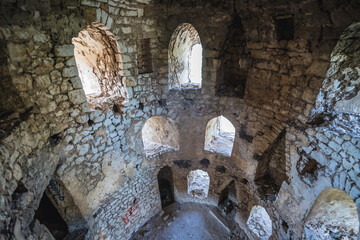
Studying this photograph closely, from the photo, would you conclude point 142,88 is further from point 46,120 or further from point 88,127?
point 46,120

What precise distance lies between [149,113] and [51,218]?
370 centimetres

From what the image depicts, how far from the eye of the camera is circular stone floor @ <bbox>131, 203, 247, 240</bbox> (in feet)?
22.5

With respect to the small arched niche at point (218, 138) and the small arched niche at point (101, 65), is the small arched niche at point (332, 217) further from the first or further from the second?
the small arched niche at point (101, 65)

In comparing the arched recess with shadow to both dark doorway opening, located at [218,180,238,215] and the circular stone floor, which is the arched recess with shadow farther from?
dark doorway opening, located at [218,180,238,215]

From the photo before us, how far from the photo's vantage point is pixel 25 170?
9.61ft

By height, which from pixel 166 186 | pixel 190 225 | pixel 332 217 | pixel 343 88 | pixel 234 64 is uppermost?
pixel 234 64

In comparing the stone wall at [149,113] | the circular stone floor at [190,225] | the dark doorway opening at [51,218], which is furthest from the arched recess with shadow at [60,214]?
the circular stone floor at [190,225]

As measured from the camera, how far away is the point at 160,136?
747cm

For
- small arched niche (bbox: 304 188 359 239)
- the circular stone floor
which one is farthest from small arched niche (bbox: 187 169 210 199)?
small arched niche (bbox: 304 188 359 239)

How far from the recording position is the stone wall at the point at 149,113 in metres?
3.04

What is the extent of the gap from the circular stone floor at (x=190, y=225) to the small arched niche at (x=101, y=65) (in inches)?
193

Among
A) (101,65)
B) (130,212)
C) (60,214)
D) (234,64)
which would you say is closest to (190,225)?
(130,212)

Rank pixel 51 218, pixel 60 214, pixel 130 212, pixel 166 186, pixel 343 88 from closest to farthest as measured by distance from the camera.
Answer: pixel 343 88 → pixel 60 214 → pixel 51 218 → pixel 130 212 → pixel 166 186

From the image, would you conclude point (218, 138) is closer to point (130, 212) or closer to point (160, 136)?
point (160, 136)
